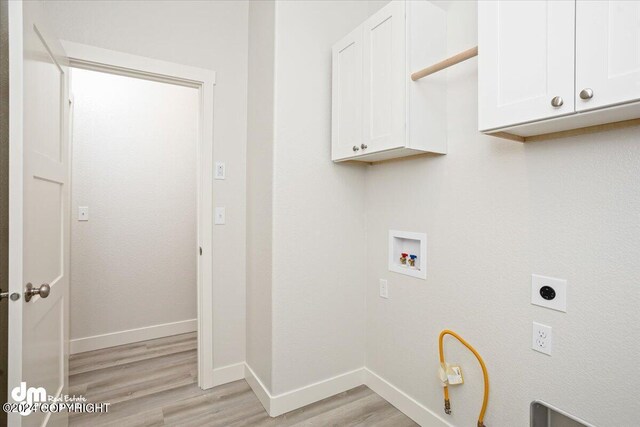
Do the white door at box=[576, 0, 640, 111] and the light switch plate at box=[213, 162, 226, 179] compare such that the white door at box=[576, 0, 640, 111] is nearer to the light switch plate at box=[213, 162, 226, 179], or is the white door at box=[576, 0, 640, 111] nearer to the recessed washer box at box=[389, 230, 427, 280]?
the recessed washer box at box=[389, 230, 427, 280]

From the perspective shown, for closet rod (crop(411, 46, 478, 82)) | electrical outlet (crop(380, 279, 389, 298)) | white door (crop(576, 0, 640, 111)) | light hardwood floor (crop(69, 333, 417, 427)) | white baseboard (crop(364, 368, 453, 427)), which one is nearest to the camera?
white door (crop(576, 0, 640, 111))

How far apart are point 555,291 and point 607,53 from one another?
859 millimetres

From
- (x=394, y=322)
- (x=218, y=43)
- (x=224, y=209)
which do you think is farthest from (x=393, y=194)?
(x=218, y=43)

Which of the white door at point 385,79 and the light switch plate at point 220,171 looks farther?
the light switch plate at point 220,171

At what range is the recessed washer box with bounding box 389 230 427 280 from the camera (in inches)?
72.0

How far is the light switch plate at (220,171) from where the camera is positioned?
2268 mm

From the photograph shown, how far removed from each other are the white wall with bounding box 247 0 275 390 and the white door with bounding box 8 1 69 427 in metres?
1.05

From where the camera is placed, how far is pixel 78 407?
1.99 m

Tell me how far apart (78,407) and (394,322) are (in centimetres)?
204

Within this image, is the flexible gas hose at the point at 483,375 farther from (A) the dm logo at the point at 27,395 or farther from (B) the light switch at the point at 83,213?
(B) the light switch at the point at 83,213

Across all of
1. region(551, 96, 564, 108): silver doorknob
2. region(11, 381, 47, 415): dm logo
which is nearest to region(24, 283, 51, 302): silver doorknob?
region(11, 381, 47, 415): dm logo

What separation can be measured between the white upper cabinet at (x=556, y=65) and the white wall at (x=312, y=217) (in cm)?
104

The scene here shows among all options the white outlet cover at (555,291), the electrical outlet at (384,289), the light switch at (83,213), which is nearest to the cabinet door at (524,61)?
the white outlet cover at (555,291)

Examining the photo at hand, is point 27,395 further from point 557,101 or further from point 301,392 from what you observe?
point 557,101
